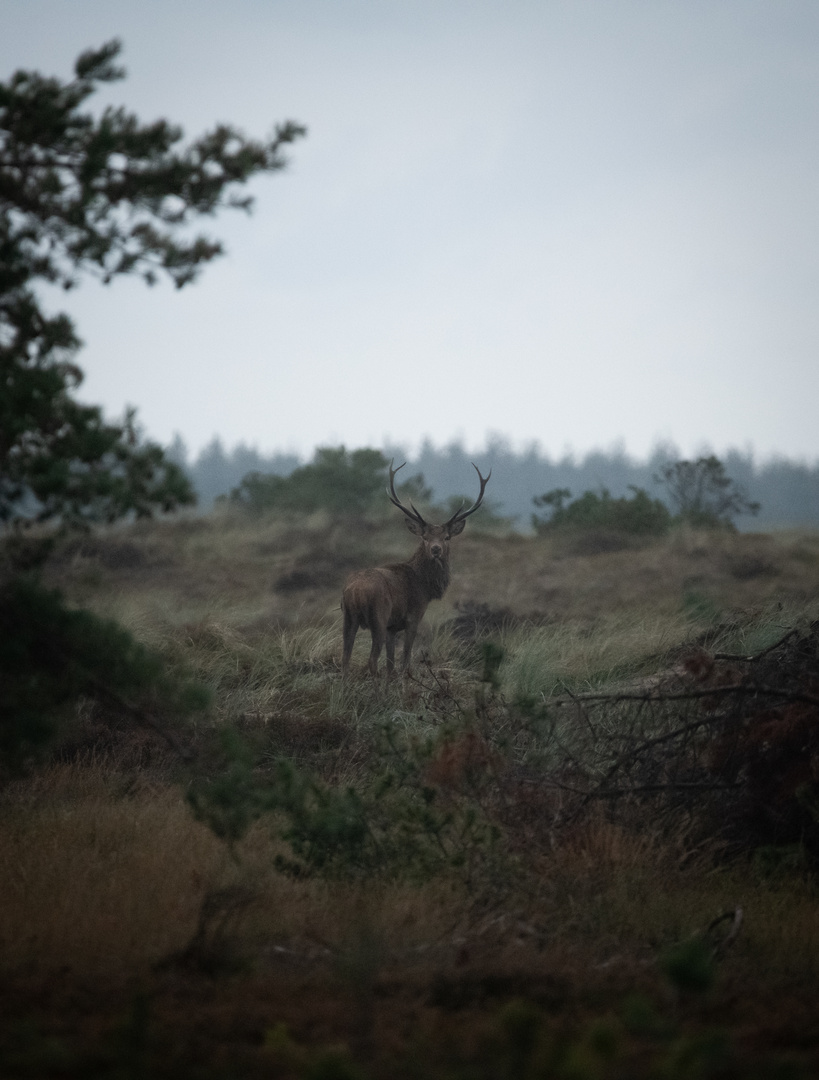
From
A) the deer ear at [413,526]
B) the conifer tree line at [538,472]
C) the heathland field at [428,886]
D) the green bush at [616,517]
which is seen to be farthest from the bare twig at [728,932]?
the conifer tree line at [538,472]

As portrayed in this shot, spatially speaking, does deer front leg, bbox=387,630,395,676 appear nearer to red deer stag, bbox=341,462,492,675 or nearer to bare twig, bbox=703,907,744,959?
red deer stag, bbox=341,462,492,675

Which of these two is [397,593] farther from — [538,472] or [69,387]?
[538,472]

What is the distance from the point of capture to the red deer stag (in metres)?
8.73

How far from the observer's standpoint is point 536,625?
40.8ft

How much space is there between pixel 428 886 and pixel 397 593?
199 inches

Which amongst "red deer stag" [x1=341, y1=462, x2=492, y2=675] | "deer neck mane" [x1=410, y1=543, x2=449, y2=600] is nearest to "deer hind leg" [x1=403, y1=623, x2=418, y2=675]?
"red deer stag" [x1=341, y1=462, x2=492, y2=675]

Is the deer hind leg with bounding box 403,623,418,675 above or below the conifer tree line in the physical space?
below

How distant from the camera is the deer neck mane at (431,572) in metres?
9.80

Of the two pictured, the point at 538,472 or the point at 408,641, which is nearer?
the point at 408,641

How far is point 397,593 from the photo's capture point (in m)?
9.12

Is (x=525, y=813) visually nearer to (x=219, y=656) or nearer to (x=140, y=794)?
(x=140, y=794)

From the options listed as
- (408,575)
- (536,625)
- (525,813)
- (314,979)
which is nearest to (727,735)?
(525,813)

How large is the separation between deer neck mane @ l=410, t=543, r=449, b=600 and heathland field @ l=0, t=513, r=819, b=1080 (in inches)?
68.0

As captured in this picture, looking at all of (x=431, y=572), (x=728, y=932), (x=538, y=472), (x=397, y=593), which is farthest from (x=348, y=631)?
(x=538, y=472)
